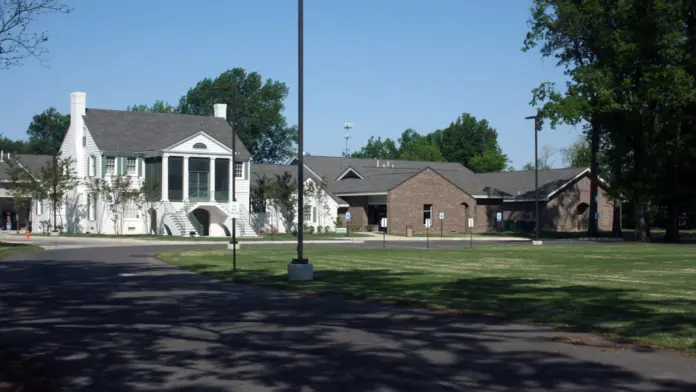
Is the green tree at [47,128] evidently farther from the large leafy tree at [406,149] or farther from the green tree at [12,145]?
the large leafy tree at [406,149]

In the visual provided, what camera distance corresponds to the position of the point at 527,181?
81875 mm

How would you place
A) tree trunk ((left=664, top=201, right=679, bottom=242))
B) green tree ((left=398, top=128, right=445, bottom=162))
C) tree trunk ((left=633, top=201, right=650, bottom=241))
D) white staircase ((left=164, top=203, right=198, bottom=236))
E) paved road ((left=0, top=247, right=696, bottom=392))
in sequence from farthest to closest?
green tree ((left=398, top=128, right=445, bottom=162)) → white staircase ((left=164, top=203, right=198, bottom=236)) → tree trunk ((left=633, top=201, right=650, bottom=241)) → tree trunk ((left=664, top=201, right=679, bottom=242)) → paved road ((left=0, top=247, right=696, bottom=392))

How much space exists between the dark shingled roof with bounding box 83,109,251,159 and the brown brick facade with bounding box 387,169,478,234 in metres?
13.8

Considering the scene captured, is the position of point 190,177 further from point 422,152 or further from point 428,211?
point 422,152

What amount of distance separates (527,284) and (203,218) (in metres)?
48.5

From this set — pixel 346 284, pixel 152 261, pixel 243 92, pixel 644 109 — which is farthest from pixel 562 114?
pixel 243 92

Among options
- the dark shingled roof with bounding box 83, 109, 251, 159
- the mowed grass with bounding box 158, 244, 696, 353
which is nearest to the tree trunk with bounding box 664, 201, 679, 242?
the mowed grass with bounding box 158, 244, 696, 353

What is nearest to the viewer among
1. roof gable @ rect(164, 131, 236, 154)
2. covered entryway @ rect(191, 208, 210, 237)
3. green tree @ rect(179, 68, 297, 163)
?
roof gable @ rect(164, 131, 236, 154)

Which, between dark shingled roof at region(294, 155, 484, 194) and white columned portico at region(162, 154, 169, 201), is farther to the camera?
dark shingled roof at region(294, 155, 484, 194)

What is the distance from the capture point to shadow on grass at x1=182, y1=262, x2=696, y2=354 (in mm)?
12797

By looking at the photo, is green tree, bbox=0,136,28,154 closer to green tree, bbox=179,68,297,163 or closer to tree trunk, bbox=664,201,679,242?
green tree, bbox=179,68,297,163

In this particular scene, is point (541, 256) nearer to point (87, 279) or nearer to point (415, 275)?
point (415, 275)

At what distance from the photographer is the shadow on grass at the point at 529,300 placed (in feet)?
42.0

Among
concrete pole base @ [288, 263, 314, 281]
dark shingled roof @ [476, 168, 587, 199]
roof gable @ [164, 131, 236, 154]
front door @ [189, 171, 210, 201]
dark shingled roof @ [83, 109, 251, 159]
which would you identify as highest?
dark shingled roof @ [83, 109, 251, 159]
